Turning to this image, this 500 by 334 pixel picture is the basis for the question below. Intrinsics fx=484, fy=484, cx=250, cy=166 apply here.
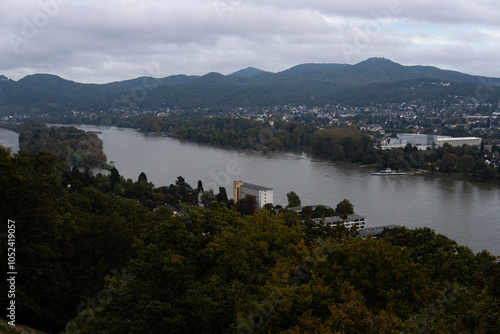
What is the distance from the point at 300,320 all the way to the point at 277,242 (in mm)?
868

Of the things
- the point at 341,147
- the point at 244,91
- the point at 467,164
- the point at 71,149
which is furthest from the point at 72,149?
the point at 244,91

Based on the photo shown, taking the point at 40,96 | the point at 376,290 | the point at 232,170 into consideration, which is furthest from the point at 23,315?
the point at 40,96

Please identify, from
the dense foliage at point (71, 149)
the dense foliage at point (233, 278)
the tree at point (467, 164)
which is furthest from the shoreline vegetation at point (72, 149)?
the dense foliage at point (233, 278)

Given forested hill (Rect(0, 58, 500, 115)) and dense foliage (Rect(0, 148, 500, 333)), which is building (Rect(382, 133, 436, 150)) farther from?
forested hill (Rect(0, 58, 500, 115))

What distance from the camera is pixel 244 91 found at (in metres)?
50.9

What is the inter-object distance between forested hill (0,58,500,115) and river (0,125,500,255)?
79.5 ft

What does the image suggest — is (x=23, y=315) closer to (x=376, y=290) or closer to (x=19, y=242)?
(x=19, y=242)

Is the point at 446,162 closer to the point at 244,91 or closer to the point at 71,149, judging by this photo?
the point at 71,149

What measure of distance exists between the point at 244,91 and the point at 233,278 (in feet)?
161

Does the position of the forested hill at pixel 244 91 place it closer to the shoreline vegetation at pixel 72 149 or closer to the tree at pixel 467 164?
the shoreline vegetation at pixel 72 149

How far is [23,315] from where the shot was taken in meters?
3.14

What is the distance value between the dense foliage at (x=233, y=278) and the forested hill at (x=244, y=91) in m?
37.1

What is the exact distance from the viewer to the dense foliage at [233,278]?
219cm

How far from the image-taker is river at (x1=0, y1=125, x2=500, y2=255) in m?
8.56
